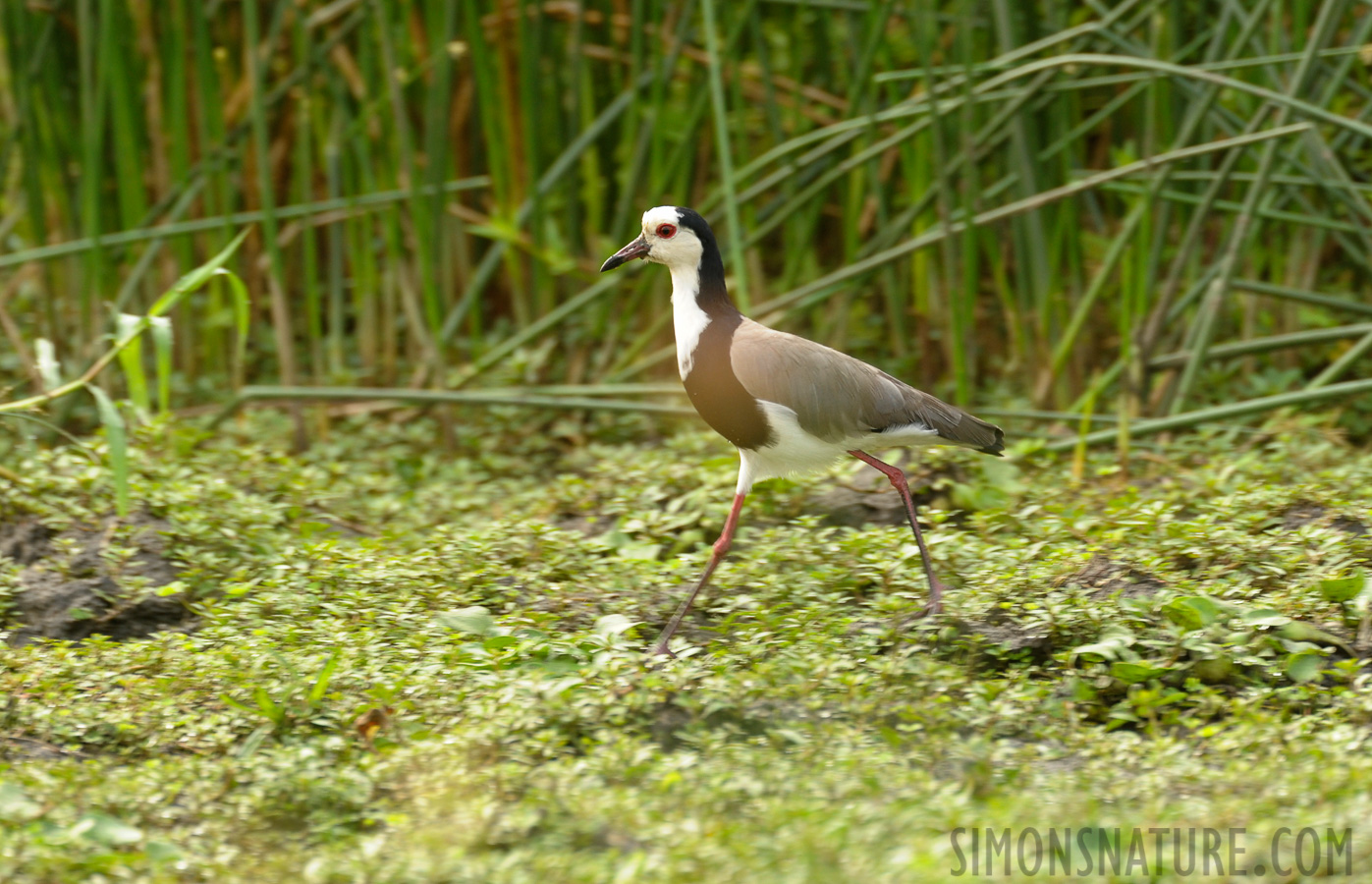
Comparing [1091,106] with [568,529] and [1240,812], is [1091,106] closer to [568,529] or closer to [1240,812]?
[568,529]

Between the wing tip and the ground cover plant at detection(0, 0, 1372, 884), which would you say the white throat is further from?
the wing tip

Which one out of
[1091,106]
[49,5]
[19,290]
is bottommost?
[19,290]

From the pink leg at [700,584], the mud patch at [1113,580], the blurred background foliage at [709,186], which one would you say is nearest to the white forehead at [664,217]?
the pink leg at [700,584]

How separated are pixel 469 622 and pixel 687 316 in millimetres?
893

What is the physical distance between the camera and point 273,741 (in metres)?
2.54

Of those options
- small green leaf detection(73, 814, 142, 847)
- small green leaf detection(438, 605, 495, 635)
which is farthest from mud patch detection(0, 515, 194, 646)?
small green leaf detection(73, 814, 142, 847)

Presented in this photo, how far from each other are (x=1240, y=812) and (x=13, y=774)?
2.08m

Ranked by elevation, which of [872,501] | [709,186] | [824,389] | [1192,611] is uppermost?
[709,186]

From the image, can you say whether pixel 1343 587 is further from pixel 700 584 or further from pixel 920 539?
pixel 700 584

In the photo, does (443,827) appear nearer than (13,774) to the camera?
Yes

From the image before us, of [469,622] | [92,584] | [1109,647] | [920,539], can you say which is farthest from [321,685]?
[1109,647]

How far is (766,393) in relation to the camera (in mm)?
3115

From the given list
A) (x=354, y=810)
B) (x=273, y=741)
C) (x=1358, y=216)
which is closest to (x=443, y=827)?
(x=354, y=810)

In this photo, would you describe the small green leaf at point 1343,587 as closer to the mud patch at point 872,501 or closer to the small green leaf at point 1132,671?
the small green leaf at point 1132,671
